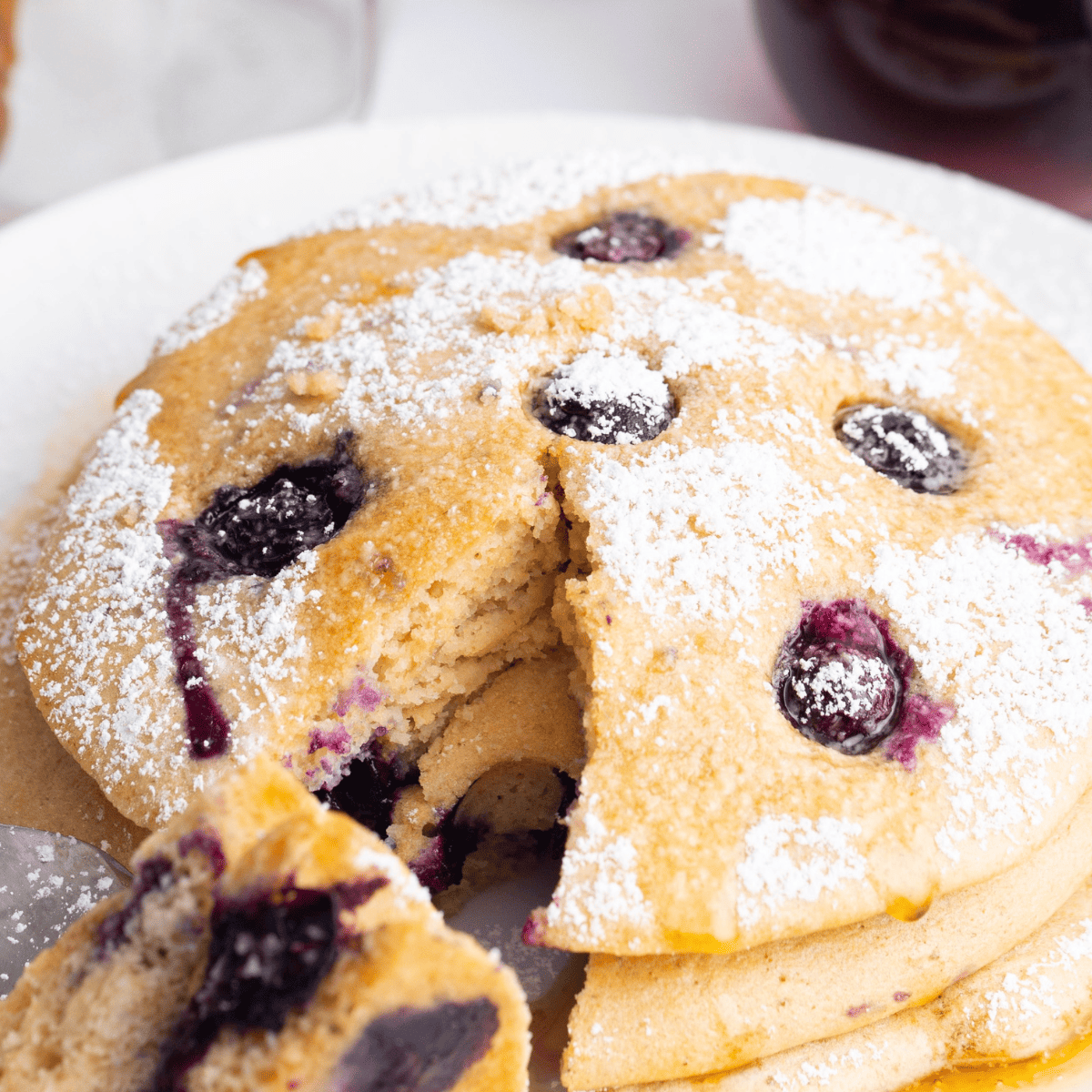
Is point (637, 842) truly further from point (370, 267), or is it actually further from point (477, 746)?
point (370, 267)

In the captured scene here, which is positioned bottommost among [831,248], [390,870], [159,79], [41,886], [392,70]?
[41,886]

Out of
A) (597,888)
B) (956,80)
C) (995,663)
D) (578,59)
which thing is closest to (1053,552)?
(995,663)

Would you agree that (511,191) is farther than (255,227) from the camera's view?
No

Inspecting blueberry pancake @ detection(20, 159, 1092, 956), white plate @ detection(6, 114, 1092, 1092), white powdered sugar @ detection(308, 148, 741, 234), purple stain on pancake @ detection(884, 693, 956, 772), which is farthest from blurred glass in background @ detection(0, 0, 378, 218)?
purple stain on pancake @ detection(884, 693, 956, 772)

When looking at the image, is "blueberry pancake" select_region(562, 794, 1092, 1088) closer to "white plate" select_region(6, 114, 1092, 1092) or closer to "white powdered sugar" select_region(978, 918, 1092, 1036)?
"white powdered sugar" select_region(978, 918, 1092, 1036)

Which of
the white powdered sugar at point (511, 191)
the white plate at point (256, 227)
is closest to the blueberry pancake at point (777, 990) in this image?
the white powdered sugar at point (511, 191)

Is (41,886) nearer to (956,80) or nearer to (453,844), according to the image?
(453,844)
